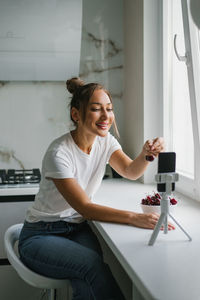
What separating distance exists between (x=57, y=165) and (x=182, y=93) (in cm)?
100

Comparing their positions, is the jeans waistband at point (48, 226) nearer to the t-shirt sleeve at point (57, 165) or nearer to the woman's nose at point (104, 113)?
the t-shirt sleeve at point (57, 165)

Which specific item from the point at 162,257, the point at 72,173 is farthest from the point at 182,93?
the point at 162,257

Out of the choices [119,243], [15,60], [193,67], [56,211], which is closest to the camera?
[119,243]

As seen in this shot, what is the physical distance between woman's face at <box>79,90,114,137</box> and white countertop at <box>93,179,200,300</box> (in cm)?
38

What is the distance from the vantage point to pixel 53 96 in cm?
295

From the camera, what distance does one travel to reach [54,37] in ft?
9.37

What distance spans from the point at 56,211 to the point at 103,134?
14.6 inches

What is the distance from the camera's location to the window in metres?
1.95

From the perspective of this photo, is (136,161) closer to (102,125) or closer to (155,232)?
(102,125)

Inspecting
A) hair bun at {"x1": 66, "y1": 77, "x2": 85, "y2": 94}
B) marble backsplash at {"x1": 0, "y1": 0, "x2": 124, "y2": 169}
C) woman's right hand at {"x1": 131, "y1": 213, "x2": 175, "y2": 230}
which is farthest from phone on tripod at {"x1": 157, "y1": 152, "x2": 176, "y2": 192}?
marble backsplash at {"x1": 0, "y1": 0, "x2": 124, "y2": 169}

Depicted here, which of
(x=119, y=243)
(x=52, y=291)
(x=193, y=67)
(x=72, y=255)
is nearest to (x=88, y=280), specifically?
(x=72, y=255)

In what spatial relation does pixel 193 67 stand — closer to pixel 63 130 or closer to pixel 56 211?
pixel 56 211

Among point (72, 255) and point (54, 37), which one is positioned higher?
point (54, 37)

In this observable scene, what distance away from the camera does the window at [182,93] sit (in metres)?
1.95
